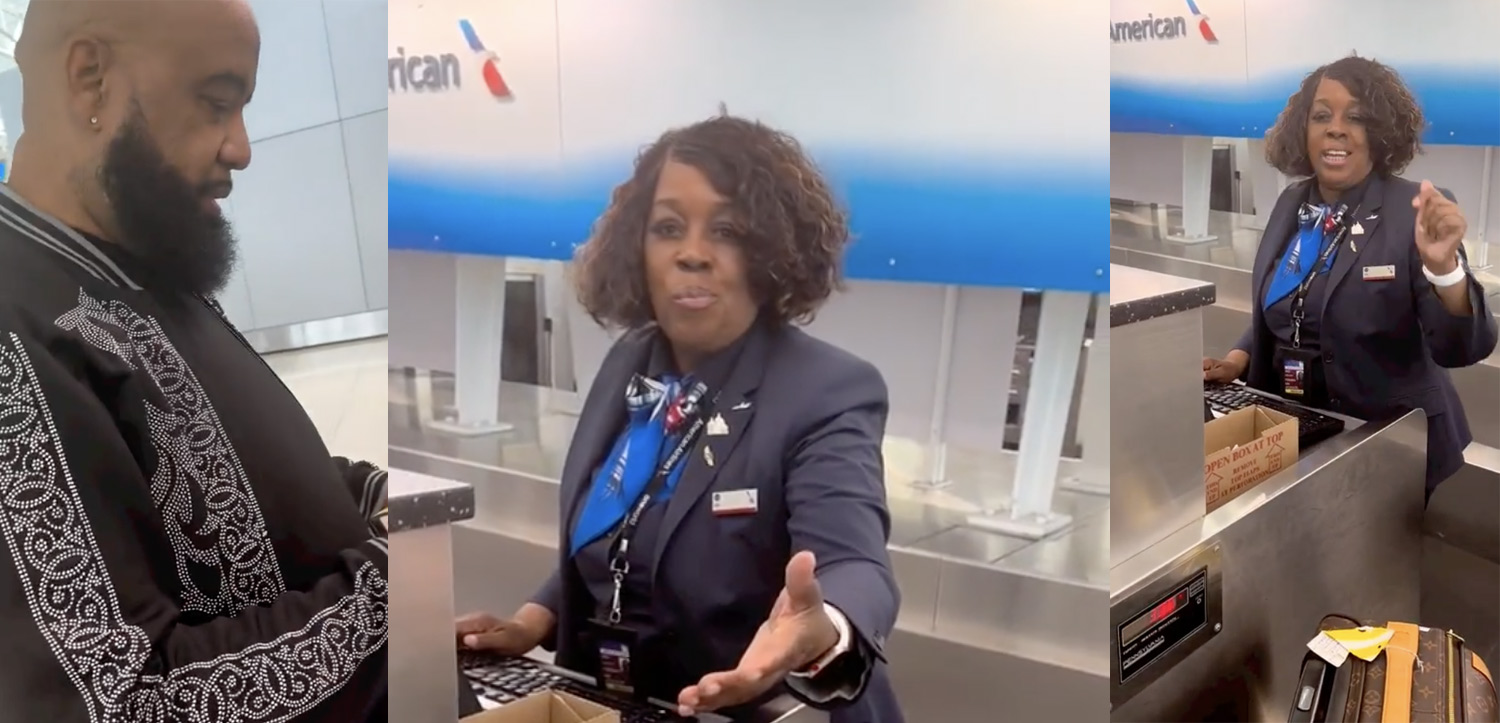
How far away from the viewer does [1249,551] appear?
183 cm

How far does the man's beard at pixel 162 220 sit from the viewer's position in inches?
50.8

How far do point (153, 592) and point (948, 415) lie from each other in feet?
3.48

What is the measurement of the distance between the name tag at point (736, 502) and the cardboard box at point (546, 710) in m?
0.34

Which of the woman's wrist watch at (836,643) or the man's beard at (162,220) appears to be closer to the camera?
the man's beard at (162,220)

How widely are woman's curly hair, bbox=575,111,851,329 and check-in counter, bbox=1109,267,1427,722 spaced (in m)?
0.43

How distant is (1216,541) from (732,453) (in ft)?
2.54

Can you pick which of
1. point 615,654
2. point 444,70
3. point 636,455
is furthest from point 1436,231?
point 444,70

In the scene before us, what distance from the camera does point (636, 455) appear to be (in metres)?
1.73

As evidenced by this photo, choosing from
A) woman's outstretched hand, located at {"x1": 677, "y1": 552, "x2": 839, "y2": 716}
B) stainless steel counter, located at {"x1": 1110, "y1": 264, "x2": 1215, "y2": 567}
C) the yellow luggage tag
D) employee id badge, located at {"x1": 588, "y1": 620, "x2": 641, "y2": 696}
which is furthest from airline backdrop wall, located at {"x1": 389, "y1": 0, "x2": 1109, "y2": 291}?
the yellow luggage tag

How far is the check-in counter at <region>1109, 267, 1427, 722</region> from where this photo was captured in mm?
1645

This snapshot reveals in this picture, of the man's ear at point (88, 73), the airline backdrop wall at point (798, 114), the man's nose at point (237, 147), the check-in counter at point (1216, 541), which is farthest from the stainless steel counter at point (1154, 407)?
the man's ear at point (88, 73)

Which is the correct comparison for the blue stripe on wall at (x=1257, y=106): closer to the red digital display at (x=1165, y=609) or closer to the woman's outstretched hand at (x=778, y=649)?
the red digital display at (x=1165, y=609)

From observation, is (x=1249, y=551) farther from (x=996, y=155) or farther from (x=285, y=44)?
(x=285, y=44)

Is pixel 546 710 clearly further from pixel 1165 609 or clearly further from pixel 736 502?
pixel 1165 609
